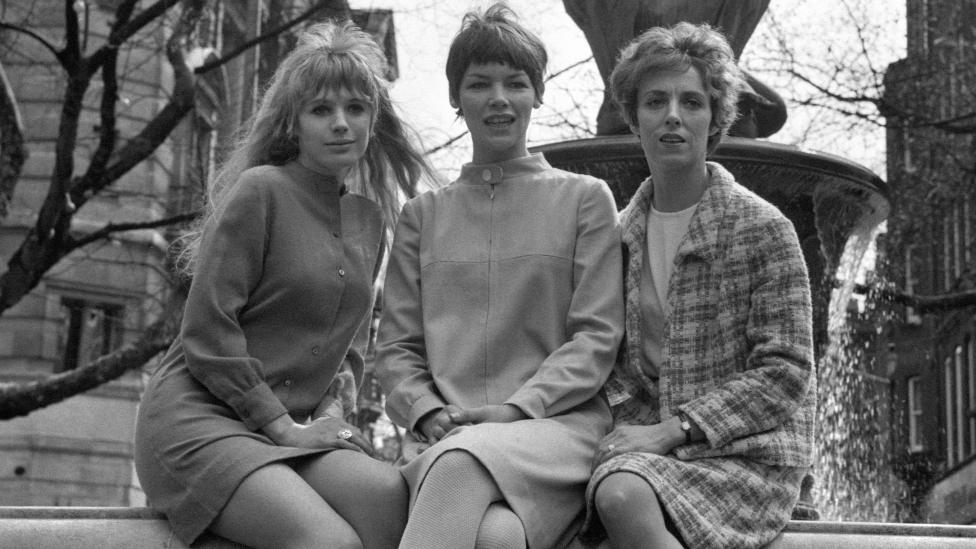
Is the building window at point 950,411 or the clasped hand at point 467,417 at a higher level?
the clasped hand at point 467,417

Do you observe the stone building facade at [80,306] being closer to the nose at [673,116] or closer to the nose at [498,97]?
the nose at [498,97]

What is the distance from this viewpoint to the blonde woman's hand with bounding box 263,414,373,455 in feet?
13.0

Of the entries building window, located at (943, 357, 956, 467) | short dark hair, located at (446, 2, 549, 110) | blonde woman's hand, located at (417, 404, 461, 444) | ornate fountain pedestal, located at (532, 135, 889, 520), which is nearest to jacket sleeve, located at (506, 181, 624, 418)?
blonde woman's hand, located at (417, 404, 461, 444)

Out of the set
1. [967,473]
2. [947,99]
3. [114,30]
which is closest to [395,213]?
[114,30]

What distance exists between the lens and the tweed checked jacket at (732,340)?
12.6ft

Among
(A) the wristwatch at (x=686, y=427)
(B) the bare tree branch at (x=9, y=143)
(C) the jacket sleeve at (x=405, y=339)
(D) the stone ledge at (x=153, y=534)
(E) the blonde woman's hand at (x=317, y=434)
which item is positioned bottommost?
(D) the stone ledge at (x=153, y=534)

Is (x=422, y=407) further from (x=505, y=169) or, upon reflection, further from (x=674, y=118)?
(x=674, y=118)

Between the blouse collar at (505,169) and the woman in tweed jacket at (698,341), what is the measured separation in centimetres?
29

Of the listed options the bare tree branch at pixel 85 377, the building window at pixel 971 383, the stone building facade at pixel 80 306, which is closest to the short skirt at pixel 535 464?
the bare tree branch at pixel 85 377

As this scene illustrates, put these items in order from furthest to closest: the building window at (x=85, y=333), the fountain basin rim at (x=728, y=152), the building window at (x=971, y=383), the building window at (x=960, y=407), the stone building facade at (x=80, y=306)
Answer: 1. the building window at (x=960, y=407)
2. the building window at (x=971, y=383)
3. the building window at (x=85, y=333)
4. the stone building facade at (x=80, y=306)
5. the fountain basin rim at (x=728, y=152)

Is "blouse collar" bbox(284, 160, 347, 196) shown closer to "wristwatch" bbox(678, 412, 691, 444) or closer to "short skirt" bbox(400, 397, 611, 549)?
"short skirt" bbox(400, 397, 611, 549)

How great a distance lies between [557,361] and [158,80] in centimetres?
2369

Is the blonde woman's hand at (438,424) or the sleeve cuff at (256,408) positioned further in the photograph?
the sleeve cuff at (256,408)

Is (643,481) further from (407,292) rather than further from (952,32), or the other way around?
(952,32)
